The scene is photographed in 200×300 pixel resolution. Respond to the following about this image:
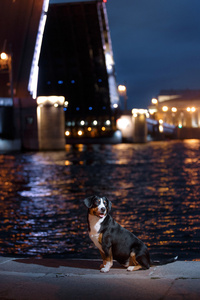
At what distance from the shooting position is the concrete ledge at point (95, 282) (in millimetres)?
4844

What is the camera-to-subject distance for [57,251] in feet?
30.2

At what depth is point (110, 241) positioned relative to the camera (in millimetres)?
5949

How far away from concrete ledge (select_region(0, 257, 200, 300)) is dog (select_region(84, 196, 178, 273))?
0.13 metres

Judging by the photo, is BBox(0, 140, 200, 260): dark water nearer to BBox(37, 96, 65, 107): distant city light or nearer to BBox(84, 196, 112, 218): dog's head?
BBox(84, 196, 112, 218): dog's head

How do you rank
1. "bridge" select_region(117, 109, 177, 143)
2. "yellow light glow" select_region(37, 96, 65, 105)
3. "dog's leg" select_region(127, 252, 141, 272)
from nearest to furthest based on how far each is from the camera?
"dog's leg" select_region(127, 252, 141, 272) → "yellow light glow" select_region(37, 96, 65, 105) → "bridge" select_region(117, 109, 177, 143)

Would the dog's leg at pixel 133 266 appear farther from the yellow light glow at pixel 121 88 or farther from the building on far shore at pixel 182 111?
the building on far shore at pixel 182 111

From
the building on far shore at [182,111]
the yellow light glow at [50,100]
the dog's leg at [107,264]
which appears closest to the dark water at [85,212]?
the dog's leg at [107,264]

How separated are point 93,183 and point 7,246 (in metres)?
11.8

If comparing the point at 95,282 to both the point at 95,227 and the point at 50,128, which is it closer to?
the point at 95,227

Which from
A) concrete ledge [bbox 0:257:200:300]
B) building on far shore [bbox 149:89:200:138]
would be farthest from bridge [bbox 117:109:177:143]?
concrete ledge [bbox 0:257:200:300]

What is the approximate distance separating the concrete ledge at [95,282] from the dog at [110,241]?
13 centimetres

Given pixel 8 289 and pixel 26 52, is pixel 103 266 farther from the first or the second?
pixel 26 52

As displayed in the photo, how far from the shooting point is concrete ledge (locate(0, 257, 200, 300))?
4.84 meters

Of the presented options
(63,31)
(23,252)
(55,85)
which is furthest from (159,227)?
(55,85)
